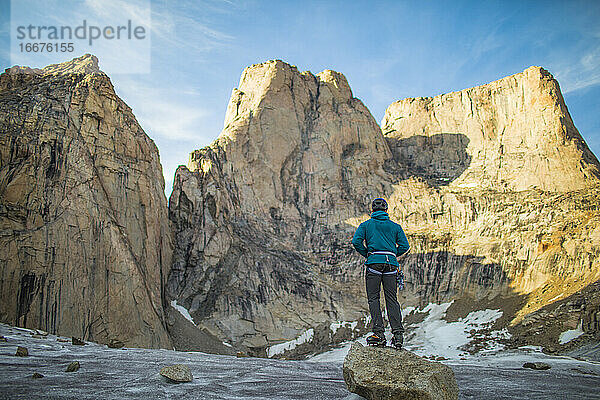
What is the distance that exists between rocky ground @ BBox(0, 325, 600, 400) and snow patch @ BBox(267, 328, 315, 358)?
29.6 meters

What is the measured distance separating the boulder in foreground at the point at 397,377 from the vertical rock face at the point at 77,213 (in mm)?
20838

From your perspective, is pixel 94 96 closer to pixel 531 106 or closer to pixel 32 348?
pixel 32 348

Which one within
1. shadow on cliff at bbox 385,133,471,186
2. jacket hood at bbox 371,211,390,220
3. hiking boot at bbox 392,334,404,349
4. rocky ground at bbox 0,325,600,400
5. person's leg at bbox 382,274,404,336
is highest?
shadow on cliff at bbox 385,133,471,186

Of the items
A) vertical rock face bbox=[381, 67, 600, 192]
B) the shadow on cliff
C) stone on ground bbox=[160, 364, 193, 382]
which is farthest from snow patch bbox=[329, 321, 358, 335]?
stone on ground bbox=[160, 364, 193, 382]

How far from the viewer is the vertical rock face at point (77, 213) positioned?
22.3 m

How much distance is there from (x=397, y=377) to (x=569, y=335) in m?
25.2

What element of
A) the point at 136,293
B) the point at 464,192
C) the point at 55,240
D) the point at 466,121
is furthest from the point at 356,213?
the point at 55,240

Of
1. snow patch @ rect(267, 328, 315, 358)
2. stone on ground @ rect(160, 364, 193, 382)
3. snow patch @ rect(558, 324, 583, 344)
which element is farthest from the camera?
snow patch @ rect(267, 328, 315, 358)

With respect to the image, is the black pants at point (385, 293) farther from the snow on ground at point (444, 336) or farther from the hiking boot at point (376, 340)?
the snow on ground at point (444, 336)

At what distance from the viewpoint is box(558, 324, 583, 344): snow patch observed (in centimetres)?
2475

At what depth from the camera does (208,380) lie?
21.9 feet

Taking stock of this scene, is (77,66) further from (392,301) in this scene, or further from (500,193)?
(392,301)

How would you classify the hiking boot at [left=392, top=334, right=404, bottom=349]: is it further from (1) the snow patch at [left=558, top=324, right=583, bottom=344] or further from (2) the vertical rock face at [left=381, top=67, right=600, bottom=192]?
(2) the vertical rock face at [left=381, top=67, right=600, bottom=192]

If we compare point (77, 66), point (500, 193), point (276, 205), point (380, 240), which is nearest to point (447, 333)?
point (500, 193)
